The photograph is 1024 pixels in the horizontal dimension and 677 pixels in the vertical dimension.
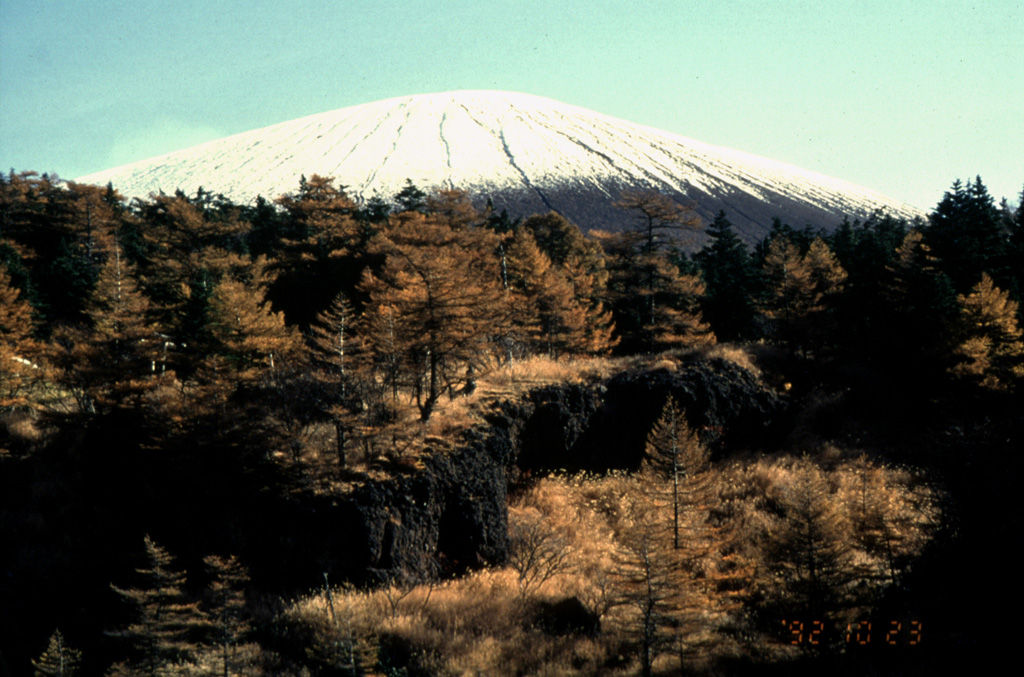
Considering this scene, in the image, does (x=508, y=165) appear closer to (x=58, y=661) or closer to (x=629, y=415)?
(x=629, y=415)

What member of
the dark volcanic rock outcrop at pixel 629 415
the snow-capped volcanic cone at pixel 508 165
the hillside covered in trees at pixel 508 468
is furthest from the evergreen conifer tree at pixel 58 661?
the snow-capped volcanic cone at pixel 508 165

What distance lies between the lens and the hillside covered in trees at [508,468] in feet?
51.2

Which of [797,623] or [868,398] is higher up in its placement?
[868,398]

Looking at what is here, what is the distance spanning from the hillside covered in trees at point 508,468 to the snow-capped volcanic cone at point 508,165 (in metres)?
56.1

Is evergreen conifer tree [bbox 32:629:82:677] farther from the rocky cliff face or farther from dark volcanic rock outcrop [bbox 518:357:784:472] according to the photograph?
dark volcanic rock outcrop [bbox 518:357:784:472]

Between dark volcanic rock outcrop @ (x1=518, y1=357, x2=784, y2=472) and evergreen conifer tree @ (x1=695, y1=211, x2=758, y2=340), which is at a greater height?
evergreen conifer tree @ (x1=695, y1=211, x2=758, y2=340)

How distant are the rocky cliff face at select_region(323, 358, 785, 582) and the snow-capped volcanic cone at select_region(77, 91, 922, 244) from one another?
62702 millimetres

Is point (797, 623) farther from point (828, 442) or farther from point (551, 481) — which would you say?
point (828, 442)

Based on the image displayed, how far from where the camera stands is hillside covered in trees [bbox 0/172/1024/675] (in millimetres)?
15609

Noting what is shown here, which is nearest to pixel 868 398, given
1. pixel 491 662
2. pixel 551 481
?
pixel 551 481

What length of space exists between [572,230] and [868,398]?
2504cm

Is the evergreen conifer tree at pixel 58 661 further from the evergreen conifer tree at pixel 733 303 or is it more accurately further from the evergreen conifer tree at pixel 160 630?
the evergreen conifer tree at pixel 733 303

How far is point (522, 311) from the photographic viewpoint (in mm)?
29734

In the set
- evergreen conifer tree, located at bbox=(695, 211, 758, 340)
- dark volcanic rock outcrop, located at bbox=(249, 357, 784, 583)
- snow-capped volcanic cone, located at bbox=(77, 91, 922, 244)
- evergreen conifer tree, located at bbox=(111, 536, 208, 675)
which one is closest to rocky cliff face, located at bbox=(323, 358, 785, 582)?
dark volcanic rock outcrop, located at bbox=(249, 357, 784, 583)
